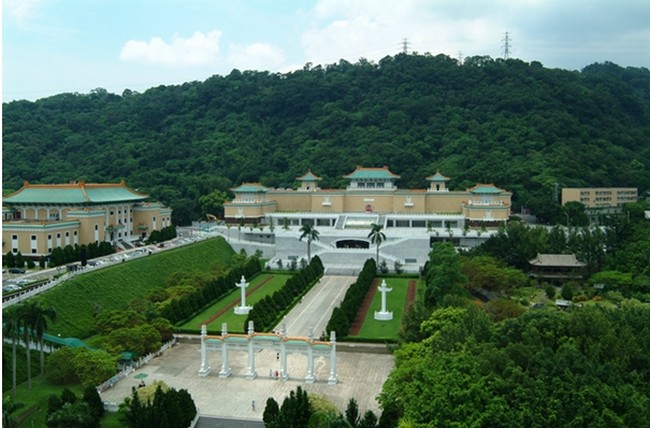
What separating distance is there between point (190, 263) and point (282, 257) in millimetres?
8751

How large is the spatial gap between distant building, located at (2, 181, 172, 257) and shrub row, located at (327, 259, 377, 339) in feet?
61.4

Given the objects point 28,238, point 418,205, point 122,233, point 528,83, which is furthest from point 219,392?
point 528,83

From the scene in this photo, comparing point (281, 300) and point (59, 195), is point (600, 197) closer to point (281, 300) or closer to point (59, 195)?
point (281, 300)

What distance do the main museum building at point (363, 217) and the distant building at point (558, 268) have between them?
9539 millimetres

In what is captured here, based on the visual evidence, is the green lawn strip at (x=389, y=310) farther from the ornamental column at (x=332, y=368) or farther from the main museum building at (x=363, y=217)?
the main museum building at (x=363, y=217)

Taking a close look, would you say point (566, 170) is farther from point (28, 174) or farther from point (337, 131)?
point (28, 174)

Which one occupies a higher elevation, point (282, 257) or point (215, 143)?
point (215, 143)

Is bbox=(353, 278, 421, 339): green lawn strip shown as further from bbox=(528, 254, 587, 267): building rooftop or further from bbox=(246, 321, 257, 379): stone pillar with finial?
bbox=(528, 254, 587, 267): building rooftop

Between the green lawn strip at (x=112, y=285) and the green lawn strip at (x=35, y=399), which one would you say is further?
the green lawn strip at (x=112, y=285)

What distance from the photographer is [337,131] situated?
8606 centimetres

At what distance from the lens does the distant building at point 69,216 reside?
124 feet

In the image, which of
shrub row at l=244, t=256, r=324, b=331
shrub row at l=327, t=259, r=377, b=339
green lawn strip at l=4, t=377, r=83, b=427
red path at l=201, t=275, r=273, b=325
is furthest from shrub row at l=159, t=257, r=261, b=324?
green lawn strip at l=4, t=377, r=83, b=427

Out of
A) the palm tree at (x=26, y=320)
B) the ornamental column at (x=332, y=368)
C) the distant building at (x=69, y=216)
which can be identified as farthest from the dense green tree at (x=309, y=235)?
the palm tree at (x=26, y=320)

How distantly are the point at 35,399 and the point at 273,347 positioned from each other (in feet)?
28.1
